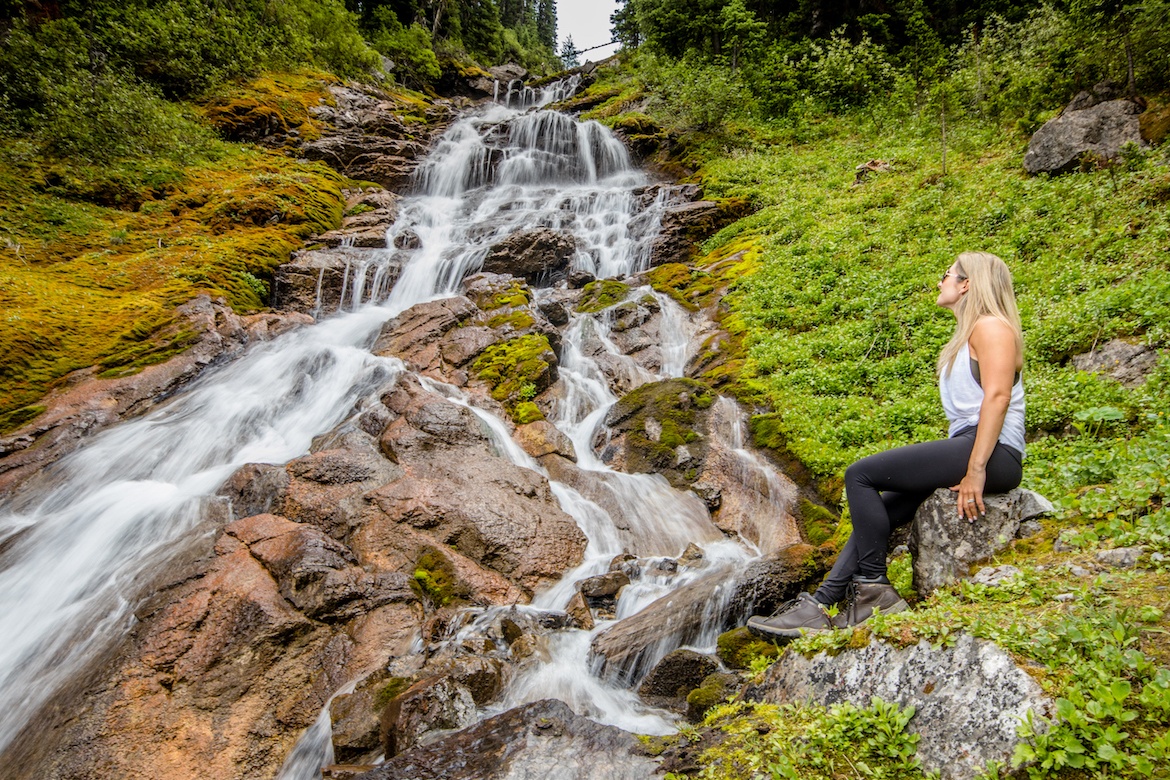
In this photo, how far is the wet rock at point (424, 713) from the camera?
4586 millimetres

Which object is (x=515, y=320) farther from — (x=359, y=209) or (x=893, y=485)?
(x=359, y=209)

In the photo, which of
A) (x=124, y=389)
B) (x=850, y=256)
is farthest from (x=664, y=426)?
(x=124, y=389)

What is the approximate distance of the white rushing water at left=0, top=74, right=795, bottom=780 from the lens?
566cm

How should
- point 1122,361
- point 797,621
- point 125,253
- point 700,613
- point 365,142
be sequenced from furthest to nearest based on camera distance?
point 365,142, point 125,253, point 1122,361, point 700,613, point 797,621

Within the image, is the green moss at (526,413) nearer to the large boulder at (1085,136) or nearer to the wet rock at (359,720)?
the wet rock at (359,720)

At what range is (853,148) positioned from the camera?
66.8 feet

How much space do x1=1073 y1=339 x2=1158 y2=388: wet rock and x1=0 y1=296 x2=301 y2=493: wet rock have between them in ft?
48.6

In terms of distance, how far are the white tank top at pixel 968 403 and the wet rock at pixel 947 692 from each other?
1.47 meters

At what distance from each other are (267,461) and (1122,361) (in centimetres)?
1210

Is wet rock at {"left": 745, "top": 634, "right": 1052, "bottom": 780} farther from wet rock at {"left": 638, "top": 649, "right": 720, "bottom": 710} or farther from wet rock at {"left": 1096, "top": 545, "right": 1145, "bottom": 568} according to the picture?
wet rock at {"left": 638, "top": 649, "right": 720, "bottom": 710}

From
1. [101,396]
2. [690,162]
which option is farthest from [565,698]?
[690,162]

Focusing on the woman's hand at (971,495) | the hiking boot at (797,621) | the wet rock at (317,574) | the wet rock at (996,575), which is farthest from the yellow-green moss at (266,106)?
the wet rock at (996,575)

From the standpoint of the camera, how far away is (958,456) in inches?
141

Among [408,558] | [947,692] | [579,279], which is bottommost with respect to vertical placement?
[408,558]
